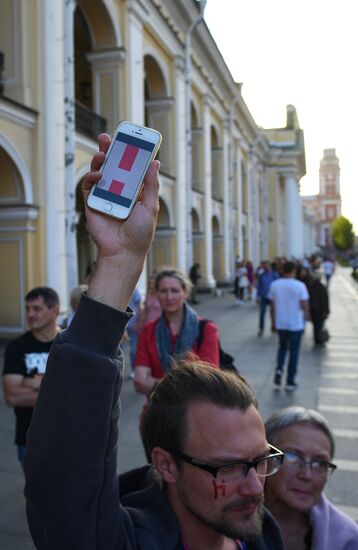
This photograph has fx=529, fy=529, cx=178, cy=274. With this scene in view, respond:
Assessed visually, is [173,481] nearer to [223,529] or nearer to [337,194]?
[223,529]

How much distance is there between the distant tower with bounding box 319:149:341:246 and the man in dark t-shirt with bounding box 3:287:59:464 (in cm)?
11991

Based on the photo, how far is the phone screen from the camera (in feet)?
3.62

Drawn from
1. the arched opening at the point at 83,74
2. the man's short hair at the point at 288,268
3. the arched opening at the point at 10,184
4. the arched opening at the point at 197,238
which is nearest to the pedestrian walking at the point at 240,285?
the arched opening at the point at 197,238

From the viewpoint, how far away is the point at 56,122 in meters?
10.2

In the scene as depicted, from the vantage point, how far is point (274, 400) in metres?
6.56

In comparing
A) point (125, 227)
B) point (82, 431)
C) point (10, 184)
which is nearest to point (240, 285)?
point (10, 184)

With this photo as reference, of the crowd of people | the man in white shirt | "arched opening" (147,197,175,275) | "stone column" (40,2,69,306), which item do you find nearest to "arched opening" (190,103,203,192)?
"arched opening" (147,197,175,275)

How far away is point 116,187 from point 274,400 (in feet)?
19.3

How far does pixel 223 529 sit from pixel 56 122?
1009cm

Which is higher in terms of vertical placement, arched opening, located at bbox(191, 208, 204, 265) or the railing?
the railing

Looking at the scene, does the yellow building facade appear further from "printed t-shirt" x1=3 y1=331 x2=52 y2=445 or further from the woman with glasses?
the woman with glasses

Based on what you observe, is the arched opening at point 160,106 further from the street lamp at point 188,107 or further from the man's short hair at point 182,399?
the man's short hair at point 182,399

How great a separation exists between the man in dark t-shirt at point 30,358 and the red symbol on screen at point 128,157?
2.21m

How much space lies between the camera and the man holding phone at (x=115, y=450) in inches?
36.6
